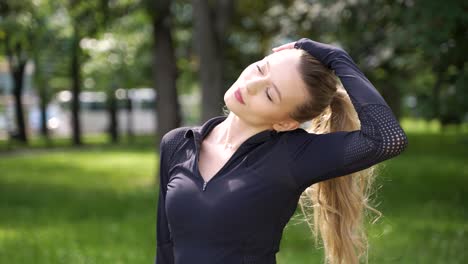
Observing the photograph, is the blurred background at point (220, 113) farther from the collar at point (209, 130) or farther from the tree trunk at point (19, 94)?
the tree trunk at point (19, 94)

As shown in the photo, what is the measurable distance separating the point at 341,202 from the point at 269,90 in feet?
1.72

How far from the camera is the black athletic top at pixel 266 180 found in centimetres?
246

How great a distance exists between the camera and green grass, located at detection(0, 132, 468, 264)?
8.27m

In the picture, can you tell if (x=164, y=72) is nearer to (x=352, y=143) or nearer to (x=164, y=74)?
(x=164, y=74)

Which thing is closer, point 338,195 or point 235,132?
point 235,132

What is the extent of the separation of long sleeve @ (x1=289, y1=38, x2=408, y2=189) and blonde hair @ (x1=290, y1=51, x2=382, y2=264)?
13cm

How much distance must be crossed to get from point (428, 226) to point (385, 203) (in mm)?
2409

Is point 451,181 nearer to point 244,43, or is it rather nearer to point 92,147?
point 244,43

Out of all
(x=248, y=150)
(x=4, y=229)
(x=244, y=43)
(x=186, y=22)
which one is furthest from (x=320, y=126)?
(x=244, y=43)

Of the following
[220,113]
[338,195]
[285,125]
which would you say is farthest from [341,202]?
[220,113]

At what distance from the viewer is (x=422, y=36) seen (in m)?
9.47

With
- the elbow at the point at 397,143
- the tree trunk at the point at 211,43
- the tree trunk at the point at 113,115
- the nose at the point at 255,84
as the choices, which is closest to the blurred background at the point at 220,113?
the tree trunk at the point at 211,43

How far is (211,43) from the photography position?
13.4m

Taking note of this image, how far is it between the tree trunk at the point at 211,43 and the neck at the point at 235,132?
10581 millimetres
